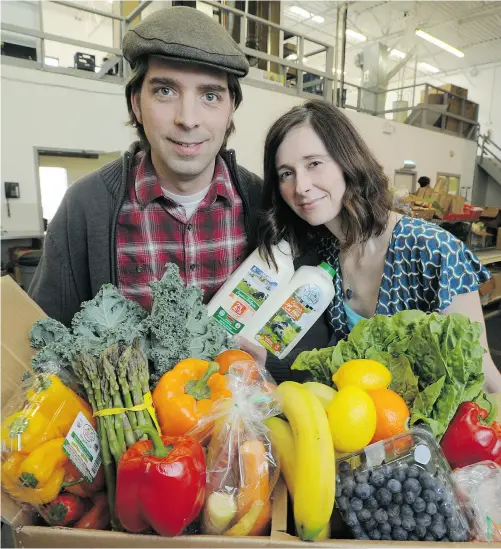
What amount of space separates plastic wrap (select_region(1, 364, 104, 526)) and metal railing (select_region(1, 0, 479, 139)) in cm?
520

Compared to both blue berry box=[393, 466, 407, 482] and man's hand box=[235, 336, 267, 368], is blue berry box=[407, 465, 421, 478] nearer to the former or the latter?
blue berry box=[393, 466, 407, 482]

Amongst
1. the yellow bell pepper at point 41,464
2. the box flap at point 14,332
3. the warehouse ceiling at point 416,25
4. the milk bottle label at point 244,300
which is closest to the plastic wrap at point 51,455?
the yellow bell pepper at point 41,464

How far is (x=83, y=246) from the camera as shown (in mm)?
1558

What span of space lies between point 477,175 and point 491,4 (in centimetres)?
443

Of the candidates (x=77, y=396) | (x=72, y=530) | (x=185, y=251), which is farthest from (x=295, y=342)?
(x=72, y=530)

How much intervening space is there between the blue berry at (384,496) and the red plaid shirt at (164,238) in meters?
1.03

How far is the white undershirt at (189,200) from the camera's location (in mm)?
1573

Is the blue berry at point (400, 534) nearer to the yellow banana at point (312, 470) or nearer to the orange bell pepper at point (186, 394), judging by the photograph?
the yellow banana at point (312, 470)

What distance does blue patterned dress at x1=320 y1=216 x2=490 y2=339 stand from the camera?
1354mm

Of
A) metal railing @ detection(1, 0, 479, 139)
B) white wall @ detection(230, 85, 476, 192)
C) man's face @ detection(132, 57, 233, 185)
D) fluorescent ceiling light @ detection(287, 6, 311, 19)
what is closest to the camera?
man's face @ detection(132, 57, 233, 185)

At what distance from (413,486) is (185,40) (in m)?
1.21

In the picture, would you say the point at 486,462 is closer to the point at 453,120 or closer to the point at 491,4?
the point at 453,120

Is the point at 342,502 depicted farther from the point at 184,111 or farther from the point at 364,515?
the point at 184,111

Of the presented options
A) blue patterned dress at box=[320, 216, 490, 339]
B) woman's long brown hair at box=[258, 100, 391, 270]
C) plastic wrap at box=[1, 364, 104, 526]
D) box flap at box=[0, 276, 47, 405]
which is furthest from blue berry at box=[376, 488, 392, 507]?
woman's long brown hair at box=[258, 100, 391, 270]
